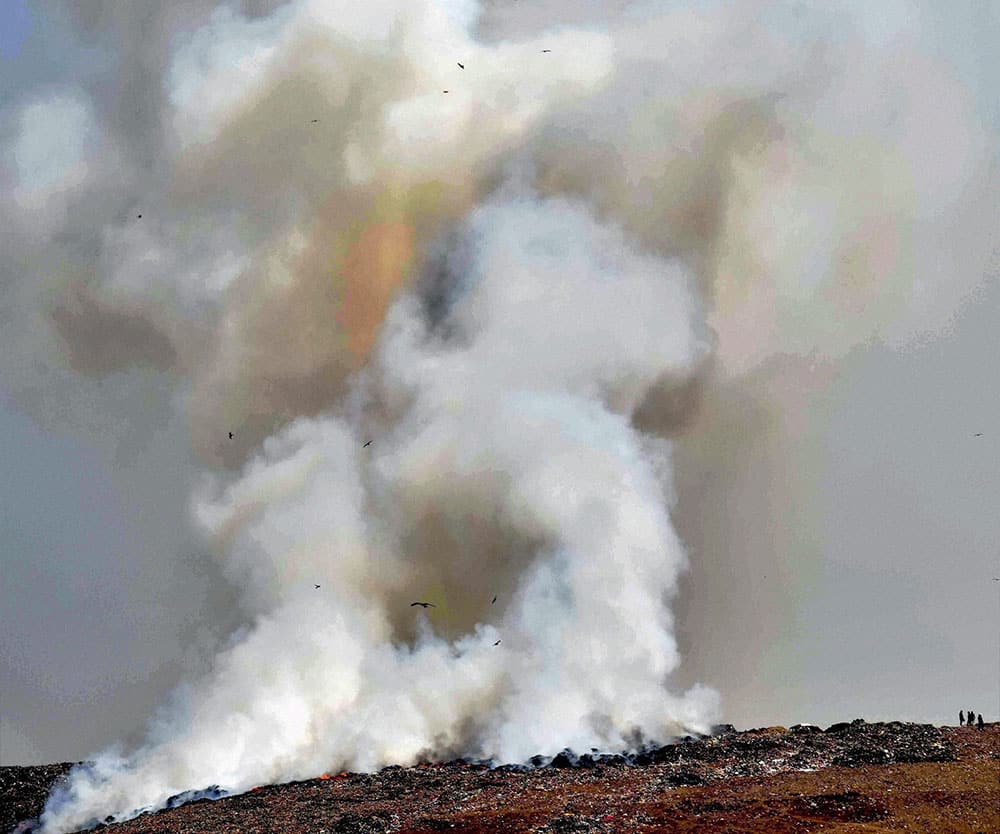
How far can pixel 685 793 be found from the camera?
128 feet

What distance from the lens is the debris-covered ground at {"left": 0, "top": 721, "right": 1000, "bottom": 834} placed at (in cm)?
3506

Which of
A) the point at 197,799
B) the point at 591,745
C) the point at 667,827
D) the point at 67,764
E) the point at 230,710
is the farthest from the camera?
the point at 67,764

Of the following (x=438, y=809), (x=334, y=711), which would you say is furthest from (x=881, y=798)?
(x=334, y=711)

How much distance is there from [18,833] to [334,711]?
54.2 feet

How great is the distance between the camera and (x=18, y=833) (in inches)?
1932

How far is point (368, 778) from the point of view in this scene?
1887 inches

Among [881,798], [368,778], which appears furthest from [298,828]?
[881,798]

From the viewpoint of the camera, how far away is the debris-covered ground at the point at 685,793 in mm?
35062

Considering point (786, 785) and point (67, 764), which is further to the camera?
point (67, 764)

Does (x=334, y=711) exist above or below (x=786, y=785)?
above

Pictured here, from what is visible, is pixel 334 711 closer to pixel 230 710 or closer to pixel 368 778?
pixel 230 710

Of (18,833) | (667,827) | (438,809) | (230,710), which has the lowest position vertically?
(667,827)

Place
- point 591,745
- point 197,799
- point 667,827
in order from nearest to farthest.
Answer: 1. point 667,827
2. point 197,799
3. point 591,745

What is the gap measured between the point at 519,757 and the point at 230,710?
53.6 ft
